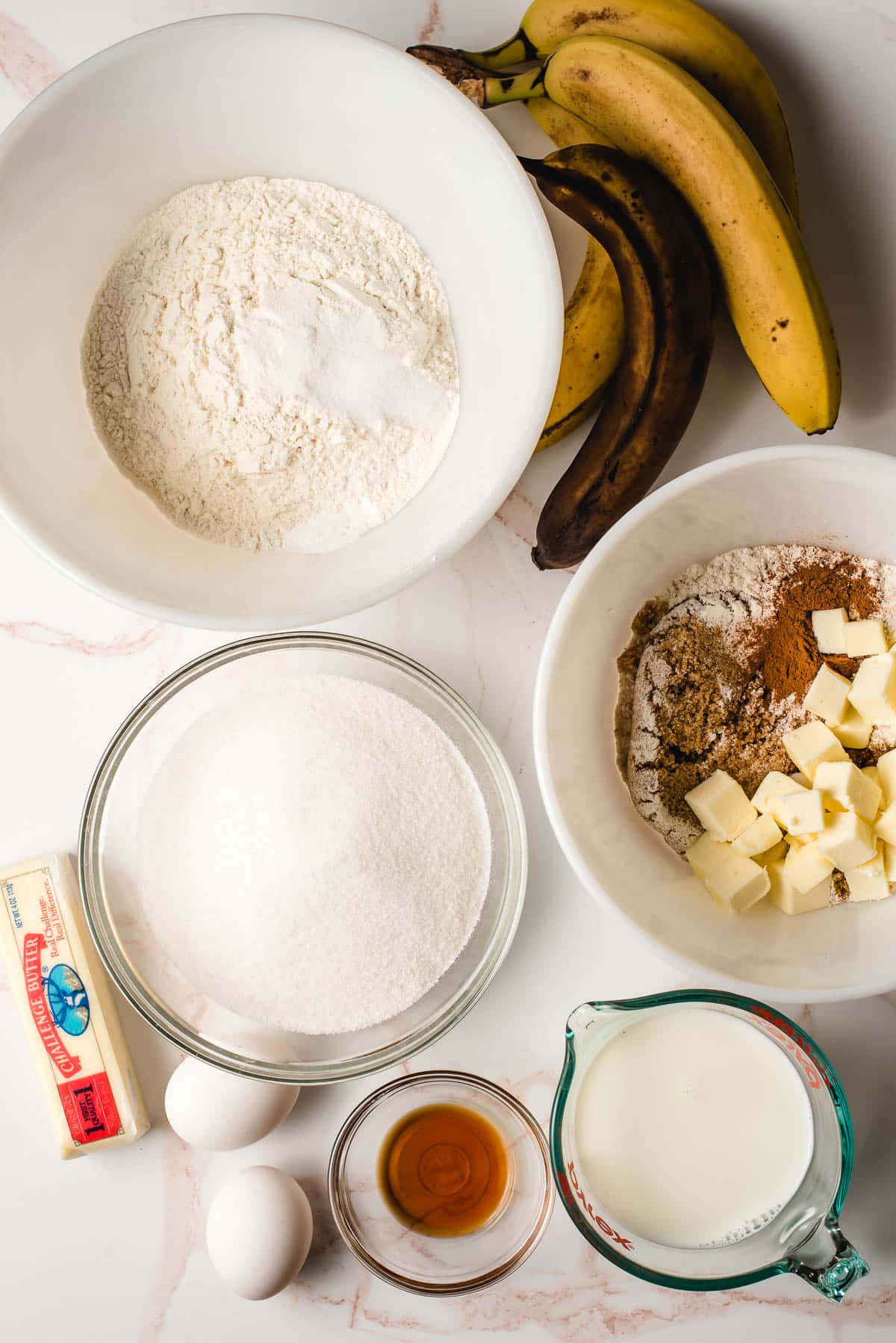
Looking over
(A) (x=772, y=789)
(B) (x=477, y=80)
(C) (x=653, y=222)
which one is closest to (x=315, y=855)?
(A) (x=772, y=789)

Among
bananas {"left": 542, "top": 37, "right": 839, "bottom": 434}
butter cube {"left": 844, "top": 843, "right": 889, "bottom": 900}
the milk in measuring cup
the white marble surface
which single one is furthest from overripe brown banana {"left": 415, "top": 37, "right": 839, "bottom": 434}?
the milk in measuring cup

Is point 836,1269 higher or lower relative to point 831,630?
lower

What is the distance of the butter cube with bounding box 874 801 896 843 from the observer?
93cm

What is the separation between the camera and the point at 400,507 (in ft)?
3.15

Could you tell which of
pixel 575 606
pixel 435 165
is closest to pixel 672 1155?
pixel 575 606

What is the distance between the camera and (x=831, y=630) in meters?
0.97

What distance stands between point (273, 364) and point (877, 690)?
663 mm

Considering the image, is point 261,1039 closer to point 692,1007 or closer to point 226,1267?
point 226,1267

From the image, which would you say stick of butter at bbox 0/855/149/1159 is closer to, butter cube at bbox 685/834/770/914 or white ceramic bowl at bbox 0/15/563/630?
white ceramic bowl at bbox 0/15/563/630

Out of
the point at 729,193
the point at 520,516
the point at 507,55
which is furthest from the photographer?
the point at 520,516

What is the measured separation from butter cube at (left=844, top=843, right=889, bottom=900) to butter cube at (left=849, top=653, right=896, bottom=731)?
134mm

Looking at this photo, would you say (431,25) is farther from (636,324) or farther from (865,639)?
(865,639)

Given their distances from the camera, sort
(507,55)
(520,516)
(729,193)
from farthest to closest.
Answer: (520,516) → (507,55) → (729,193)

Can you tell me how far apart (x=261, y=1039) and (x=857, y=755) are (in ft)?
2.38
